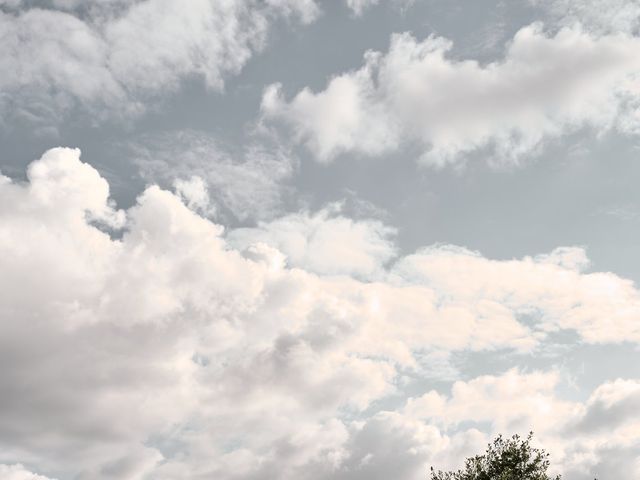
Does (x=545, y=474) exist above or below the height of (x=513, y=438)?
below

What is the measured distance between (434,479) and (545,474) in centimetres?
1643

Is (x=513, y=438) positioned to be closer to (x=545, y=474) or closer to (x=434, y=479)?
(x=545, y=474)

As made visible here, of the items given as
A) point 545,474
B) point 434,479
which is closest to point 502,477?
point 545,474

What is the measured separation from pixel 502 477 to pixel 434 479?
12191 millimetres

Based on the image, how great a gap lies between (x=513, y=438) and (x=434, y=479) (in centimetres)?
1366

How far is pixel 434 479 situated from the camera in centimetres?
9400

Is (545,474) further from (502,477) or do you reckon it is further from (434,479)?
(434,479)

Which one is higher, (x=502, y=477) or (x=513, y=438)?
(x=513, y=438)

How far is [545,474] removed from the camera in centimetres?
8656

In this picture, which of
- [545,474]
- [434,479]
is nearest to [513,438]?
[545,474]

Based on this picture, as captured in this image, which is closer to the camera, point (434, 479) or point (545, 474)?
point (545, 474)

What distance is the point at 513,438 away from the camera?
90500 millimetres
